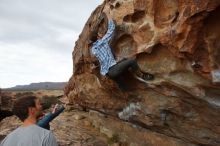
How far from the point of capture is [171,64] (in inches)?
316

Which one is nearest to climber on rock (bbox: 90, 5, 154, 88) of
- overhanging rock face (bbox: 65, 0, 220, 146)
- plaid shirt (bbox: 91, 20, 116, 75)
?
plaid shirt (bbox: 91, 20, 116, 75)

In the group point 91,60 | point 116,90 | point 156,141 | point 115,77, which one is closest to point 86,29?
point 91,60

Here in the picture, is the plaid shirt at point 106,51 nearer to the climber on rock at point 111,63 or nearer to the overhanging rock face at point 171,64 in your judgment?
the climber on rock at point 111,63

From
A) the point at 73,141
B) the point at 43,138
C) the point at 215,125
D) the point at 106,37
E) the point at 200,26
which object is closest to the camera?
the point at 43,138

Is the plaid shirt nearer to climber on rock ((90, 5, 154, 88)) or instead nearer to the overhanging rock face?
climber on rock ((90, 5, 154, 88))

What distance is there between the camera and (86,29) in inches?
469

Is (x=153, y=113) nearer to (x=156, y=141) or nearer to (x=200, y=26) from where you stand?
(x=156, y=141)

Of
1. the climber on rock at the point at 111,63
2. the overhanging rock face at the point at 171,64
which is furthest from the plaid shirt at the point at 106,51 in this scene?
the overhanging rock face at the point at 171,64

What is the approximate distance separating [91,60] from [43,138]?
6.82 metres

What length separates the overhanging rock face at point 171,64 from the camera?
7.00 m

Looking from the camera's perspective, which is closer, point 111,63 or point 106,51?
point 111,63

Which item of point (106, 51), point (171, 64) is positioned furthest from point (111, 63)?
point (171, 64)

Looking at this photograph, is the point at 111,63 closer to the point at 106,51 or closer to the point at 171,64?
the point at 106,51

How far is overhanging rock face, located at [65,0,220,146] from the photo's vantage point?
276 inches
